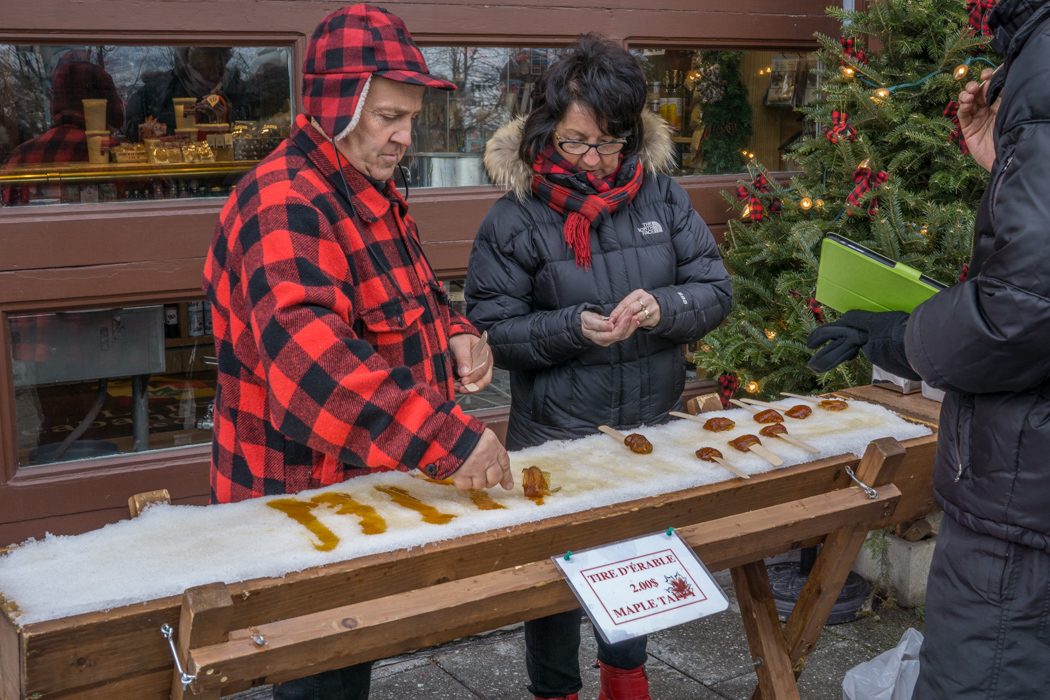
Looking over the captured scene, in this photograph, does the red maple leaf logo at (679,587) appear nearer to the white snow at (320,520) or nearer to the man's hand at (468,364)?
the white snow at (320,520)

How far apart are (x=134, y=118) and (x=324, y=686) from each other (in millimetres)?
2623

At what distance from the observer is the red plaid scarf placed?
→ 311 cm

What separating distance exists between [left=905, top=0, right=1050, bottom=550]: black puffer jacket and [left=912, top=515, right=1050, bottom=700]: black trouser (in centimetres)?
6

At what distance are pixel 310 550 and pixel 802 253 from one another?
3092mm

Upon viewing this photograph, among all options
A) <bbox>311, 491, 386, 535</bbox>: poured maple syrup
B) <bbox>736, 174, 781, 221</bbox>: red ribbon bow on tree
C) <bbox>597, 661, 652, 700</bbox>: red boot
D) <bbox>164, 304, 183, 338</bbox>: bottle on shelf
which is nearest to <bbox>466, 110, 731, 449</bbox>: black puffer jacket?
<bbox>597, 661, 652, 700</bbox>: red boot

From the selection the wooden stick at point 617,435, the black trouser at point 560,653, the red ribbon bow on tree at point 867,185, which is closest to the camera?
the wooden stick at point 617,435

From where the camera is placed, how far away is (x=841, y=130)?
4.61 m

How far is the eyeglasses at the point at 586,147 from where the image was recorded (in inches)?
122

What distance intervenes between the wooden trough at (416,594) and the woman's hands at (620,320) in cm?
59

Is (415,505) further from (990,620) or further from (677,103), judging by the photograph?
(677,103)

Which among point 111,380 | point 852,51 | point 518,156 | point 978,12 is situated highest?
point 978,12

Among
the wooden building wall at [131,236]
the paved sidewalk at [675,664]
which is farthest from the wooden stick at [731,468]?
the wooden building wall at [131,236]

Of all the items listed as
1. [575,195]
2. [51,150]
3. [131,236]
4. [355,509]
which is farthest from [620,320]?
[51,150]

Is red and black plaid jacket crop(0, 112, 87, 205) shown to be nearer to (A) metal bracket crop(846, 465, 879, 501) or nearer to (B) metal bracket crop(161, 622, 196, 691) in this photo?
(B) metal bracket crop(161, 622, 196, 691)
